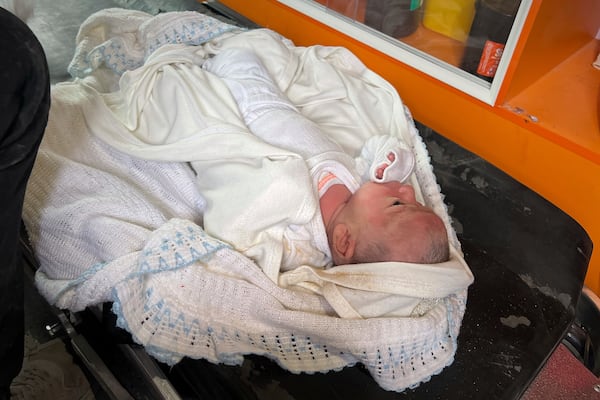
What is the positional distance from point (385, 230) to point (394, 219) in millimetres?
25

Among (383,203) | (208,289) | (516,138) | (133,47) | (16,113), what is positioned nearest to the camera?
(16,113)

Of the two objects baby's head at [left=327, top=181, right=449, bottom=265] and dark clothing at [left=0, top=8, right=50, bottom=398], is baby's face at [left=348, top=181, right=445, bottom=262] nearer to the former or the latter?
baby's head at [left=327, top=181, right=449, bottom=265]

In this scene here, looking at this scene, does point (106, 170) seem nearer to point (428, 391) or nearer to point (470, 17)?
point (428, 391)

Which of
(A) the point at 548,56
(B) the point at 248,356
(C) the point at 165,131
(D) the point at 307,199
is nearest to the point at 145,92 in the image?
(C) the point at 165,131

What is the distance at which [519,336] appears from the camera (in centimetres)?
94

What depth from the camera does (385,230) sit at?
35.2 inches

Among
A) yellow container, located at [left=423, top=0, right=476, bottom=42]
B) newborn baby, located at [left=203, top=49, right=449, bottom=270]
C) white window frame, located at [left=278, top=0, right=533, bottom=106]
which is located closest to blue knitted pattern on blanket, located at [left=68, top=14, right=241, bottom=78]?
newborn baby, located at [left=203, top=49, right=449, bottom=270]

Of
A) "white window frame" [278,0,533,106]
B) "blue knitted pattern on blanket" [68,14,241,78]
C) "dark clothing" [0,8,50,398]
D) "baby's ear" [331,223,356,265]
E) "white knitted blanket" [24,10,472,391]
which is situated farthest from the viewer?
"blue knitted pattern on blanket" [68,14,241,78]

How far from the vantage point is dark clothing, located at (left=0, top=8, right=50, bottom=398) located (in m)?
0.58

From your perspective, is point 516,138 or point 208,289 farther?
point 516,138

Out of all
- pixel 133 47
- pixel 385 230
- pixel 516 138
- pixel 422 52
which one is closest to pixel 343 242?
pixel 385 230

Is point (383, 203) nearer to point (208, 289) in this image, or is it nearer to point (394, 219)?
point (394, 219)

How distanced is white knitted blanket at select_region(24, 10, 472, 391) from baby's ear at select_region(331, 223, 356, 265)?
0.04 m

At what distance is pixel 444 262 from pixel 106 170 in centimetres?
69
